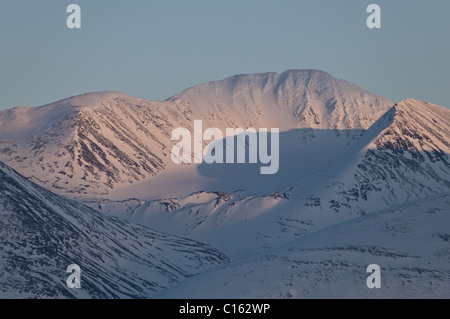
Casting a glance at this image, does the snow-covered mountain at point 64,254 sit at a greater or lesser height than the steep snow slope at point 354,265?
lesser

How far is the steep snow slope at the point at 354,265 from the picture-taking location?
93.5m

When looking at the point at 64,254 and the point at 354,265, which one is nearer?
the point at 354,265

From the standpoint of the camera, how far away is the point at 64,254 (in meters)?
154

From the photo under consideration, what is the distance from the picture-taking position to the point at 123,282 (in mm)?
155000

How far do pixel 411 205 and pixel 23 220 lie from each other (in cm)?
5876

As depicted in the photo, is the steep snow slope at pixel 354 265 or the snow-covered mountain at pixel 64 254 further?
the snow-covered mountain at pixel 64 254

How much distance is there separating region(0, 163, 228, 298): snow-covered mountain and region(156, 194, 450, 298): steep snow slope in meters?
30.4

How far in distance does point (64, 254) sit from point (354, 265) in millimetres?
64212

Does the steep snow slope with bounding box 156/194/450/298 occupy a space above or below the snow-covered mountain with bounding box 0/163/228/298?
above

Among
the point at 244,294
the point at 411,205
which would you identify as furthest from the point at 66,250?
the point at 244,294

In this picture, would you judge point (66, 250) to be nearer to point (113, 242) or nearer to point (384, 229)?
point (113, 242)

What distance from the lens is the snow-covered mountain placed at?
134m

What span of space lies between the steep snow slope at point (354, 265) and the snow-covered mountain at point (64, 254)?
3043 centimetres

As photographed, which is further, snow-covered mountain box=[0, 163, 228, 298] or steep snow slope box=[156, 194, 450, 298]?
snow-covered mountain box=[0, 163, 228, 298]
